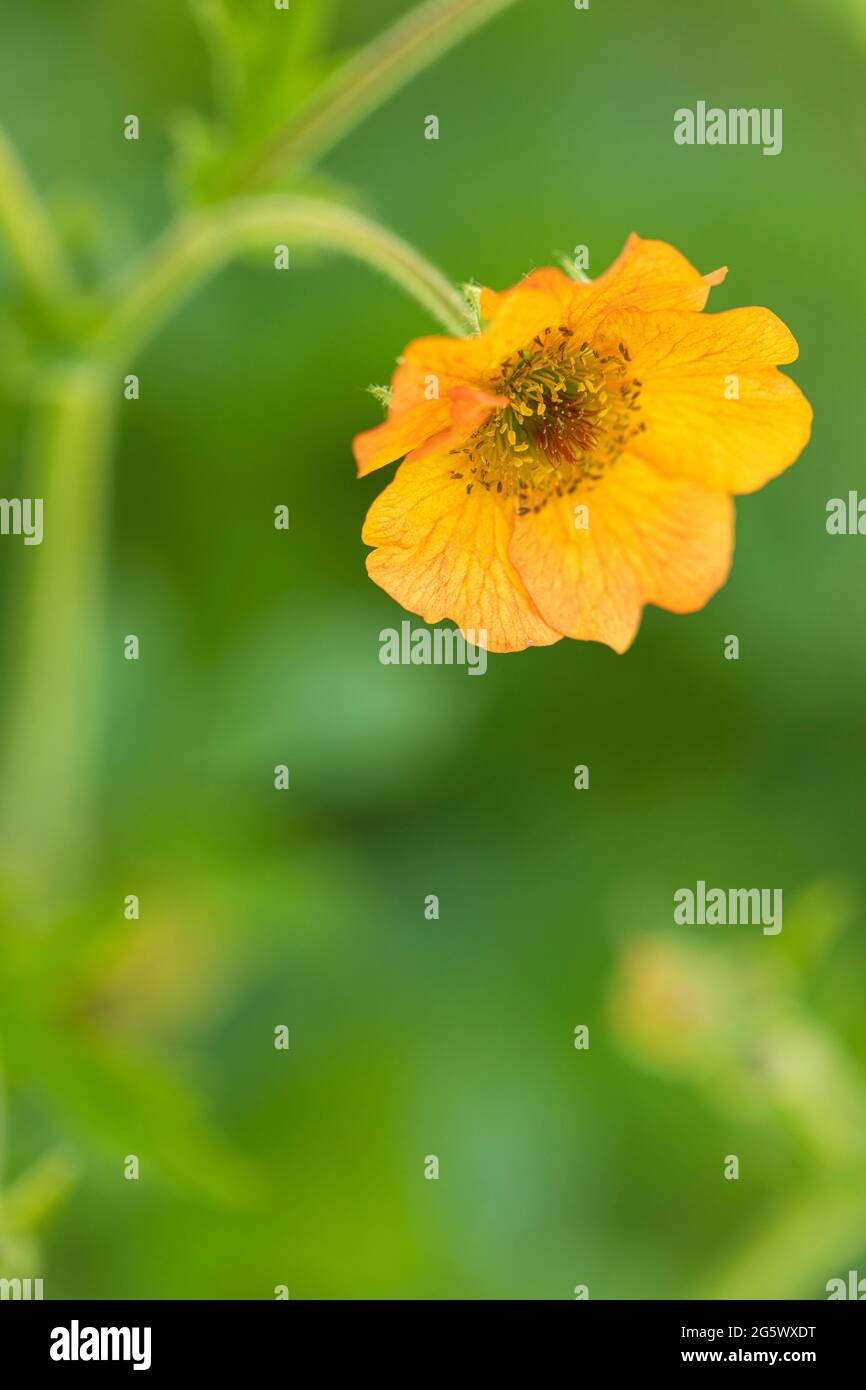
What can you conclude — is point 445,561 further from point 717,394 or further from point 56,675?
point 56,675

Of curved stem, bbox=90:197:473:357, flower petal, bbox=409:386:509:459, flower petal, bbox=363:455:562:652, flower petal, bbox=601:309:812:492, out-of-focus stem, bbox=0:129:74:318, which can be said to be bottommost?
flower petal, bbox=363:455:562:652

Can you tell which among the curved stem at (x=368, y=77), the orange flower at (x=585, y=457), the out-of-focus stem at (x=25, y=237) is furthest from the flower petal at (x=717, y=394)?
the out-of-focus stem at (x=25, y=237)

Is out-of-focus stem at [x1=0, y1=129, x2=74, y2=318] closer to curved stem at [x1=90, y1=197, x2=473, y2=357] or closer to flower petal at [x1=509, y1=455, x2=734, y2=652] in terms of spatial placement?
curved stem at [x1=90, y1=197, x2=473, y2=357]

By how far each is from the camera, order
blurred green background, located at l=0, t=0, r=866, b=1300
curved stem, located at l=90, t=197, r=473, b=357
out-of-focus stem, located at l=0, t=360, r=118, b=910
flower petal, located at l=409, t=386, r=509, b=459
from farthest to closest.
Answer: blurred green background, located at l=0, t=0, r=866, b=1300 → out-of-focus stem, located at l=0, t=360, r=118, b=910 → curved stem, located at l=90, t=197, r=473, b=357 → flower petal, located at l=409, t=386, r=509, b=459

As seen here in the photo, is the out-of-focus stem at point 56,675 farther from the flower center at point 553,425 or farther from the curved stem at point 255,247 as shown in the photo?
the flower center at point 553,425

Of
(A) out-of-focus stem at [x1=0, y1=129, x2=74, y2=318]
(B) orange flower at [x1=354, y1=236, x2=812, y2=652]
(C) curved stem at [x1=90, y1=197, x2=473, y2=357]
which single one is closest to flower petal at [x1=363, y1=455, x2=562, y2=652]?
(B) orange flower at [x1=354, y1=236, x2=812, y2=652]
